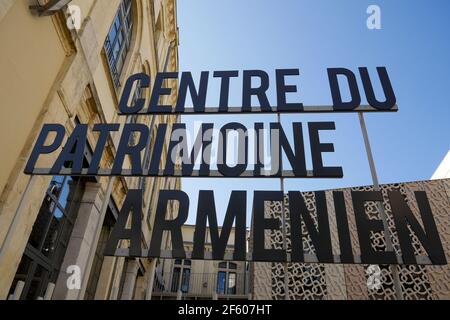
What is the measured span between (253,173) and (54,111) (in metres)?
4.07

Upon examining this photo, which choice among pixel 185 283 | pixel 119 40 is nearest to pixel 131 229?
pixel 119 40

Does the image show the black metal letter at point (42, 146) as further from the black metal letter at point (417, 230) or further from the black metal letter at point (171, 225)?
the black metal letter at point (417, 230)

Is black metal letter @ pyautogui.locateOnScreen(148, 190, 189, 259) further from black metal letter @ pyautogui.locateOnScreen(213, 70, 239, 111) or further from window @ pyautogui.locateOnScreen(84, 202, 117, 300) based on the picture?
window @ pyautogui.locateOnScreen(84, 202, 117, 300)

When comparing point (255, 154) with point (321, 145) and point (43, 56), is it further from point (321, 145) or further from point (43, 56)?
point (43, 56)

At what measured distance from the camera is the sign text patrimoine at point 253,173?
383 centimetres

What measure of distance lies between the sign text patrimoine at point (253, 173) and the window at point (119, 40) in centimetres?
450

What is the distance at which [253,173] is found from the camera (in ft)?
14.5

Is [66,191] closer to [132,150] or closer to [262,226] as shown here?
[132,150]

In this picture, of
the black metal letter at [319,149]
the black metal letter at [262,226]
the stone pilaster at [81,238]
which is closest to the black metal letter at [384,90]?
the black metal letter at [319,149]

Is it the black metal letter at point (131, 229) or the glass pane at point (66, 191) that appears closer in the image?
the black metal letter at point (131, 229)

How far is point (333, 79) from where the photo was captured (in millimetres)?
5406

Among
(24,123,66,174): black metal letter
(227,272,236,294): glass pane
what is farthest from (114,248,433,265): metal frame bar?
(227,272,236,294): glass pane

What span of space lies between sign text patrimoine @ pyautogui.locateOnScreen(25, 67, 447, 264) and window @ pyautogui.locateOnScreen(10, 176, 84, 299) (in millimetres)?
2304

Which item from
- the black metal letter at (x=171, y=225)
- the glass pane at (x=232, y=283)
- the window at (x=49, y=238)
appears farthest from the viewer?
the glass pane at (x=232, y=283)
